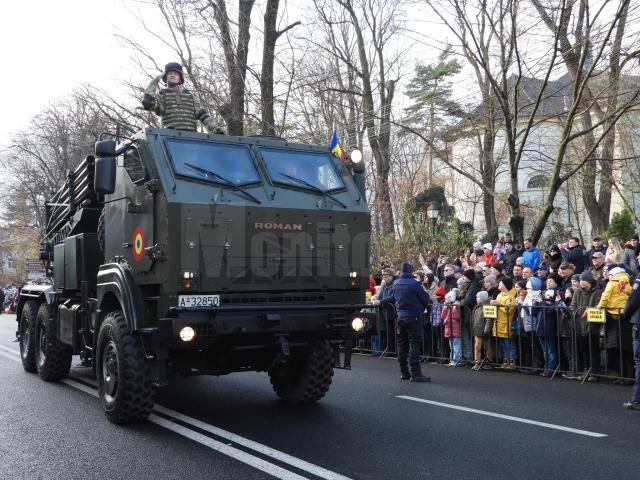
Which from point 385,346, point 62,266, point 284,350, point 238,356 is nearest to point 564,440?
point 284,350

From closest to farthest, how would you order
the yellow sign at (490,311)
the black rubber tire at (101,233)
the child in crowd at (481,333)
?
the black rubber tire at (101,233) → the yellow sign at (490,311) → the child in crowd at (481,333)

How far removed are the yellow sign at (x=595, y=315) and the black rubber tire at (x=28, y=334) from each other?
8829 mm

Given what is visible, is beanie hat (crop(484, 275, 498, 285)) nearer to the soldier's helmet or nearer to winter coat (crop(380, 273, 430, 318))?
winter coat (crop(380, 273, 430, 318))

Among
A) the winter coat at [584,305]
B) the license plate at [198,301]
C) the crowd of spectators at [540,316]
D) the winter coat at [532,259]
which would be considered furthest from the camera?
the winter coat at [532,259]

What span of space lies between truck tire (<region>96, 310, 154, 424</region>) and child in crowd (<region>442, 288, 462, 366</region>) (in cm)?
720

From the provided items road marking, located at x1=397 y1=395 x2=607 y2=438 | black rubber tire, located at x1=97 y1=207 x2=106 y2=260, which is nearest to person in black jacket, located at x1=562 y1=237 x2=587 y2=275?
road marking, located at x1=397 y1=395 x2=607 y2=438

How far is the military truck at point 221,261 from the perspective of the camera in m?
6.73

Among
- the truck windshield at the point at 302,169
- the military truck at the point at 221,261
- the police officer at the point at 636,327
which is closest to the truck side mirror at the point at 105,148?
the military truck at the point at 221,261

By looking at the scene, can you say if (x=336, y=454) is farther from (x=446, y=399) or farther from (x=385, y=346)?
(x=385, y=346)

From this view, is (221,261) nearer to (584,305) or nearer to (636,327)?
(636,327)

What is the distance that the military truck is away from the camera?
6730 millimetres

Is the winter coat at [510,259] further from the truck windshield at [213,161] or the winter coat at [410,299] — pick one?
the truck windshield at [213,161]

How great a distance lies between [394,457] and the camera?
19.1 feet

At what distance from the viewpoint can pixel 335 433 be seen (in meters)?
6.77
